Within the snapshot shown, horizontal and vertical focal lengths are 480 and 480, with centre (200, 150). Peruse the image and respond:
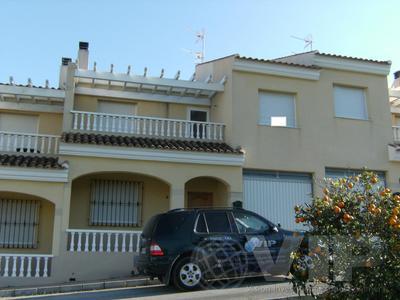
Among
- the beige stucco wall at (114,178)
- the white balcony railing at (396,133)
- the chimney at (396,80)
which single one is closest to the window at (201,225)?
the beige stucco wall at (114,178)

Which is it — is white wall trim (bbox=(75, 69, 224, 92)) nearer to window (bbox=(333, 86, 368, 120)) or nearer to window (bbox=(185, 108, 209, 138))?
window (bbox=(185, 108, 209, 138))

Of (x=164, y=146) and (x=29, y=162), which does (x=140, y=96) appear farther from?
(x=29, y=162)

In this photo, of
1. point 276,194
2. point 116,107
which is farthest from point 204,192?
point 116,107

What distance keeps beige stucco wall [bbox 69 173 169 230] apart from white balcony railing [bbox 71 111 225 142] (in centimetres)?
152

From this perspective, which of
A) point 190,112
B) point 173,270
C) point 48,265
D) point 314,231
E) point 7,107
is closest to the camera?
point 314,231

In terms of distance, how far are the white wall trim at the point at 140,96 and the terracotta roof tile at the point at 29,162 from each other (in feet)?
10.4

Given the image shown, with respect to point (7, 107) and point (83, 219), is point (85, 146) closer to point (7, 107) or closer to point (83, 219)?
point (83, 219)

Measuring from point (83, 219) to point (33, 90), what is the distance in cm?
467

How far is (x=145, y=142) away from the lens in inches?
591

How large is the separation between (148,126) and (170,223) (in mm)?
6509

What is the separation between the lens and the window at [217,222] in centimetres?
1052

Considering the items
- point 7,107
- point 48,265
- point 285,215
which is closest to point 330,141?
point 285,215

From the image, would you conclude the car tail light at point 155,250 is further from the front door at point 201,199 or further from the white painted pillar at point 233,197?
the front door at point 201,199

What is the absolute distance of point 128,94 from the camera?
1711 centimetres
